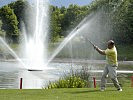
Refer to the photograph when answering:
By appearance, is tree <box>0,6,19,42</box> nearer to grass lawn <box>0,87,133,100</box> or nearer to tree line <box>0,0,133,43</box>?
tree line <box>0,0,133,43</box>

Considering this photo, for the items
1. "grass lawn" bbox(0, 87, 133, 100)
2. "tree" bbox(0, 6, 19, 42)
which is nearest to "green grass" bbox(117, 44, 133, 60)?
"tree" bbox(0, 6, 19, 42)

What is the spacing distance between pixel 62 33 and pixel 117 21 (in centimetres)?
4438

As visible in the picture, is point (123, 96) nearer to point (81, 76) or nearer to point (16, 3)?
point (81, 76)

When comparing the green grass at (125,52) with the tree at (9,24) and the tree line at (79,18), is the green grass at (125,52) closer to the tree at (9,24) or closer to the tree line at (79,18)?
the tree line at (79,18)

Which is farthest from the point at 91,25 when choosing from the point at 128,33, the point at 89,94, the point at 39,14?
the point at 89,94

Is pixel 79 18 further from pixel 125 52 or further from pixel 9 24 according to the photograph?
pixel 125 52

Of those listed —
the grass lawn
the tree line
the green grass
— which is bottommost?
the grass lawn

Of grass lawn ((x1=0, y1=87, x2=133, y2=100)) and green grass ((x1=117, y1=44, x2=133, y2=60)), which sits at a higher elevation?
green grass ((x1=117, y1=44, x2=133, y2=60))

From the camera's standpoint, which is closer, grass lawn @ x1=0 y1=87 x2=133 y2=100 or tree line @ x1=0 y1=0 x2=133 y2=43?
grass lawn @ x1=0 y1=87 x2=133 y2=100

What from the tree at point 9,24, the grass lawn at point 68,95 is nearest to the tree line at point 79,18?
the tree at point 9,24

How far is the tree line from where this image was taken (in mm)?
72562

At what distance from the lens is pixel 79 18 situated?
8831 centimetres

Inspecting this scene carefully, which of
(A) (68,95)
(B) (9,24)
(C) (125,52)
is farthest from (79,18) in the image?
(A) (68,95)

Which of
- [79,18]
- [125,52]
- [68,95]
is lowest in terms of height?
[68,95]
